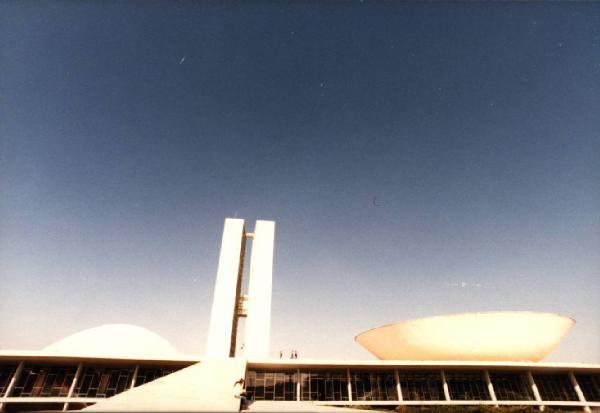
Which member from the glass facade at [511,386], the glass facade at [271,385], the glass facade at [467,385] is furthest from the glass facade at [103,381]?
the glass facade at [511,386]

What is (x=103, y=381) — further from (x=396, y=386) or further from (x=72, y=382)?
(x=396, y=386)

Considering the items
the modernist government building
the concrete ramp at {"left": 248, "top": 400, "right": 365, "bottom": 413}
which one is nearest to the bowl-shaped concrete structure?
the modernist government building

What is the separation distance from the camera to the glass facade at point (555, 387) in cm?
2759

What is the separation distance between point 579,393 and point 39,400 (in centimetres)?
4278

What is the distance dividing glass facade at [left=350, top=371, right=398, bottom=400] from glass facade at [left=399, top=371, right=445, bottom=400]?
3.00 ft

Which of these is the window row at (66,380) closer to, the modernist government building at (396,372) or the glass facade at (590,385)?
the modernist government building at (396,372)

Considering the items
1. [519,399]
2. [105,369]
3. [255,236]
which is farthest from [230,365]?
[519,399]

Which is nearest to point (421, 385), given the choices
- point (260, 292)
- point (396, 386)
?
point (396, 386)

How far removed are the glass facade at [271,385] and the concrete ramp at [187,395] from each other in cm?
637

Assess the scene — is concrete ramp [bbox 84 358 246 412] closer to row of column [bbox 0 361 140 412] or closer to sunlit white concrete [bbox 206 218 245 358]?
row of column [bbox 0 361 140 412]

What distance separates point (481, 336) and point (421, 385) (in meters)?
6.29

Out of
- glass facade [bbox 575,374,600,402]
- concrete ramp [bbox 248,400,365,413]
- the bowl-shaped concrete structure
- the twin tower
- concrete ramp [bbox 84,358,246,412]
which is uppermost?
the twin tower

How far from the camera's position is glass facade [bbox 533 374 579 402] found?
27594mm

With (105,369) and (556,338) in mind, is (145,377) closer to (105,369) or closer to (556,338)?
(105,369)
